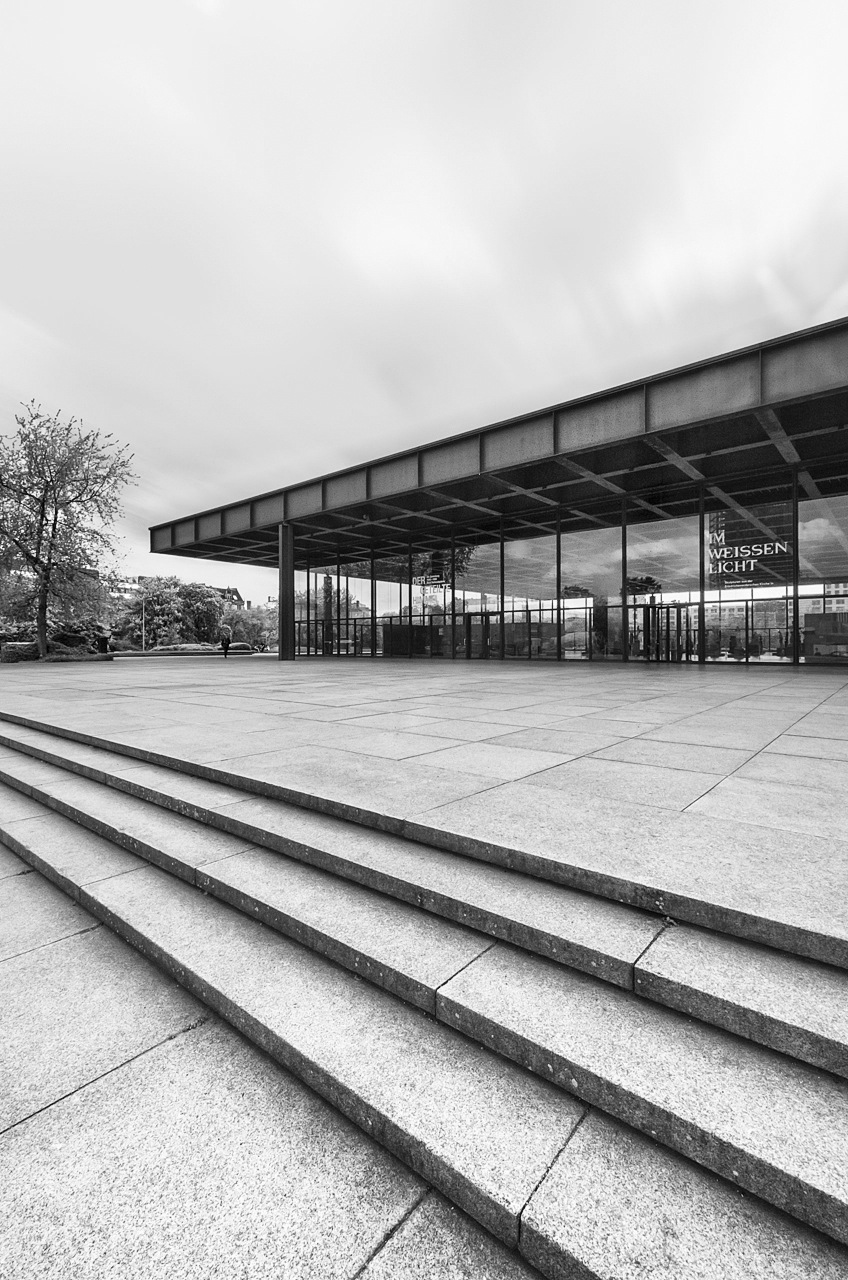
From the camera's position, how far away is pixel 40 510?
101 ft

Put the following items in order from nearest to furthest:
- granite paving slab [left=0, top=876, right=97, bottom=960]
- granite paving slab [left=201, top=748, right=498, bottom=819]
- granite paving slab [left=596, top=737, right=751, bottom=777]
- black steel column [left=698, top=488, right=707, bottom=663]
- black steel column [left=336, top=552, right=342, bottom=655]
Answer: granite paving slab [left=0, top=876, right=97, bottom=960]
granite paving slab [left=201, top=748, right=498, bottom=819]
granite paving slab [left=596, top=737, right=751, bottom=777]
black steel column [left=698, top=488, right=707, bottom=663]
black steel column [left=336, top=552, right=342, bottom=655]

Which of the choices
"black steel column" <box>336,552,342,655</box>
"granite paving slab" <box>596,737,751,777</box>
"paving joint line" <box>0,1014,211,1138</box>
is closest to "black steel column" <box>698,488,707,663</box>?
"granite paving slab" <box>596,737,751,777</box>

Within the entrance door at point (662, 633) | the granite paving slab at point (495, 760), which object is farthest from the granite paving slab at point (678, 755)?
the entrance door at point (662, 633)

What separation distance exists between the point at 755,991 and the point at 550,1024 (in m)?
0.71

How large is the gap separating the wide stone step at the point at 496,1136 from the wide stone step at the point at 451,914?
0.17m

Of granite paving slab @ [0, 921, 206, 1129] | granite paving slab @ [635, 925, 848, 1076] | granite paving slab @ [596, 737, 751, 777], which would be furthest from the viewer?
granite paving slab @ [596, 737, 751, 777]

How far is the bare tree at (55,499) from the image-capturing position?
29.8m

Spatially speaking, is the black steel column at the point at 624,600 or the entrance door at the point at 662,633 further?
the black steel column at the point at 624,600

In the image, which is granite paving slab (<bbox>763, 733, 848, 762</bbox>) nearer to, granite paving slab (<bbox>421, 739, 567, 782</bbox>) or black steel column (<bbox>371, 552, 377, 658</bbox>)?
granite paving slab (<bbox>421, 739, 567, 782</bbox>)

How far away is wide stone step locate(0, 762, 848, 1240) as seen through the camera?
1.60m

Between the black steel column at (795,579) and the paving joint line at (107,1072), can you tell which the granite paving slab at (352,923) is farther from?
the black steel column at (795,579)

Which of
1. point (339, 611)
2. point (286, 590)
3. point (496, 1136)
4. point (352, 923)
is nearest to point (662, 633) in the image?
point (286, 590)

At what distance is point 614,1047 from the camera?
1975 millimetres

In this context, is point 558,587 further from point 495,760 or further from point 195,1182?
point 195,1182
